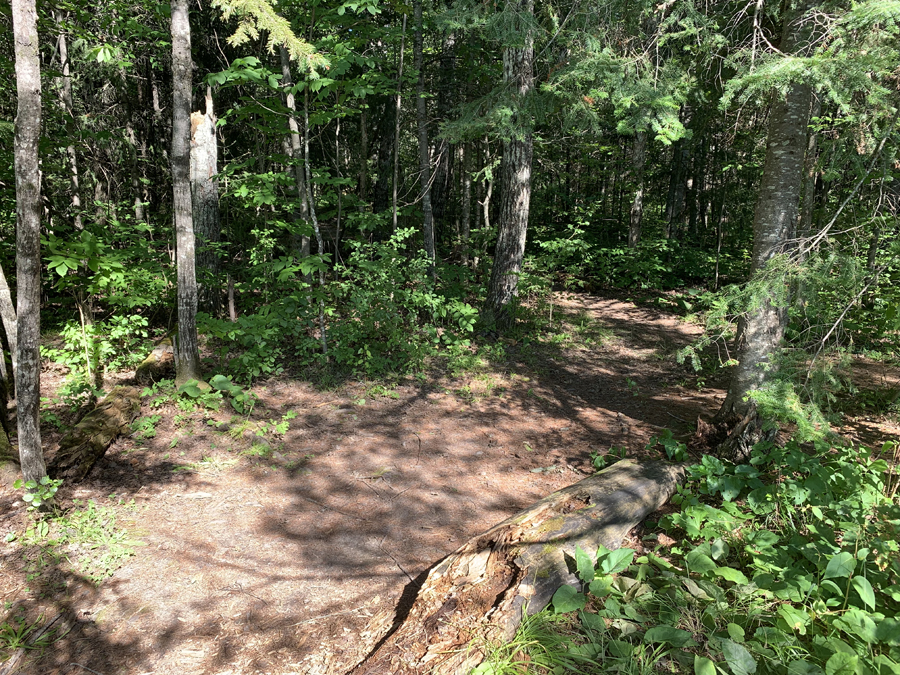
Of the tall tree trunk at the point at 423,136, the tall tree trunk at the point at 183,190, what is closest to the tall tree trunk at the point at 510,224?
the tall tree trunk at the point at 423,136

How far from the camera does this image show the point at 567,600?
2715 millimetres

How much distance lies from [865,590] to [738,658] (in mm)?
777

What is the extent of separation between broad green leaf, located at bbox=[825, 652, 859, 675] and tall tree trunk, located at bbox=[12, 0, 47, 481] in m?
5.33

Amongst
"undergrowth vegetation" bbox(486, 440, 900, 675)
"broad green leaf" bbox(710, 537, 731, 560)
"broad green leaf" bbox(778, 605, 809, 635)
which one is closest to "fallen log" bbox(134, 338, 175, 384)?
"undergrowth vegetation" bbox(486, 440, 900, 675)

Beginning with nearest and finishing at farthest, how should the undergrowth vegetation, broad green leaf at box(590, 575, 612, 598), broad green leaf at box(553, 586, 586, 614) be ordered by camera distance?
the undergrowth vegetation
broad green leaf at box(553, 586, 586, 614)
broad green leaf at box(590, 575, 612, 598)

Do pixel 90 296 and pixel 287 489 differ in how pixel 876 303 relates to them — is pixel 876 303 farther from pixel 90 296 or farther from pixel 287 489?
pixel 90 296

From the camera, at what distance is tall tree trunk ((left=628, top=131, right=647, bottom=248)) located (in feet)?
42.2

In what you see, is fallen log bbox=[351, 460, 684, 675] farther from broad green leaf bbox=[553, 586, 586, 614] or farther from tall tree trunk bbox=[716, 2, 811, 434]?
tall tree trunk bbox=[716, 2, 811, 434]

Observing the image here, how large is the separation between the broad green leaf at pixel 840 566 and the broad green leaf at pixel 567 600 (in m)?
1.31

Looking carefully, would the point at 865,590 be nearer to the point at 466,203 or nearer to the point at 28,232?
the point at 28,232

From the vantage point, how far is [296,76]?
10625 mm

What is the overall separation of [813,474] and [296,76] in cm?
1153

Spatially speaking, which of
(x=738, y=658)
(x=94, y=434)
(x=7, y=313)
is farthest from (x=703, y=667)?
(x=7, y=313)

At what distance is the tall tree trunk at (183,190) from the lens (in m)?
5.54
